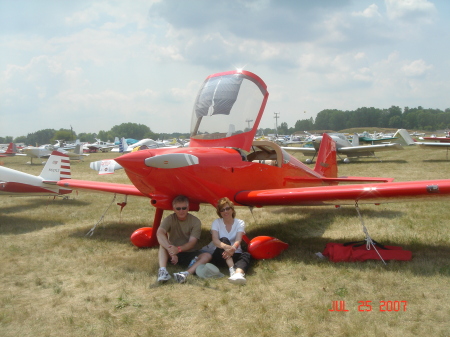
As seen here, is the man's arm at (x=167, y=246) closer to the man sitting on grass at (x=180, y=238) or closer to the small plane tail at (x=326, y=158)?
the man sitting on grass at (x=180, y=238)

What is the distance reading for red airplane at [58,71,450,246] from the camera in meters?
4.62

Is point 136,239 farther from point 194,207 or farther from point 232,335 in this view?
point 232,335

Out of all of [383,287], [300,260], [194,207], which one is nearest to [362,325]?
[383,287]

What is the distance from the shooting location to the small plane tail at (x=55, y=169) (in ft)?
32.0

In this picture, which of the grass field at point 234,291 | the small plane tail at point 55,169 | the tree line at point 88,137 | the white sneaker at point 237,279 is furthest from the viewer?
the tree line at point 88,137

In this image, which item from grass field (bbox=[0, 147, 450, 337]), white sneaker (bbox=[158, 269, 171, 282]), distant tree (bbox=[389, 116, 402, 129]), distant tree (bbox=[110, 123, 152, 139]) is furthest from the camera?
distant tree (bbox=[110, 123, 152, 139])

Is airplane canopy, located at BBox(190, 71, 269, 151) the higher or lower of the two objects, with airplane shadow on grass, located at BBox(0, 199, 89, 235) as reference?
higher

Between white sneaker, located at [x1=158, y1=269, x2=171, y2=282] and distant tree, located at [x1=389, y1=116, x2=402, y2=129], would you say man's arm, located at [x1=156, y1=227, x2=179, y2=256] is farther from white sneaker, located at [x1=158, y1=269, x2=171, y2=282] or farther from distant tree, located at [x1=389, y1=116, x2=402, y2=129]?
distant tree, located at [x1=389, y1=116, x2=402, y2=129]

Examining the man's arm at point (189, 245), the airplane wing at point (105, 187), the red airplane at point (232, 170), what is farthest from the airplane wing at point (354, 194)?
the airplane wing at point (105, 187)

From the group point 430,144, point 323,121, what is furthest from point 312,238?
point 323,121

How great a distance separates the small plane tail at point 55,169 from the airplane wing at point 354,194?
6.41m

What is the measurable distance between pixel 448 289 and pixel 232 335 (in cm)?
228

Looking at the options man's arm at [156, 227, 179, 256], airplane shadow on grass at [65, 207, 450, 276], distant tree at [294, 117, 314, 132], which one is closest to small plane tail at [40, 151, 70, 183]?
airplane shadow on grass at [65, 207, 450, 276]

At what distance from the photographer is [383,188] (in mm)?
4578
